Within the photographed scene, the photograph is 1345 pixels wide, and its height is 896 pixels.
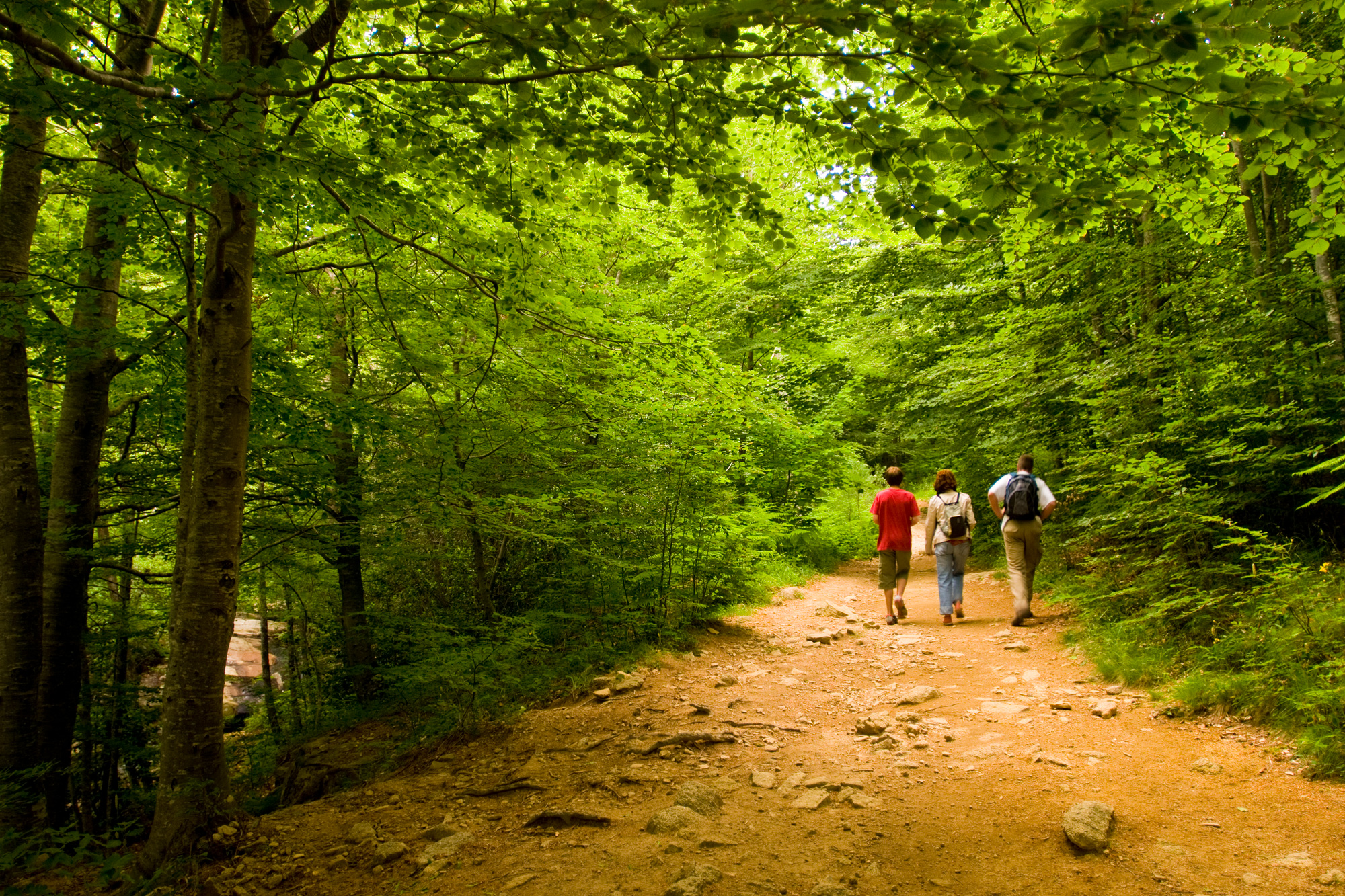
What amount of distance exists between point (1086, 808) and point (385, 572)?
8789mm

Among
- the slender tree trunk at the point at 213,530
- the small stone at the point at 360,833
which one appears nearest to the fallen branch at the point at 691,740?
the small stone at the point at 360,833

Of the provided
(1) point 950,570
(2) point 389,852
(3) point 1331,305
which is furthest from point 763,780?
(3) point 1331,305

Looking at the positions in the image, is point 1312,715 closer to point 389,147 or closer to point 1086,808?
point 1086,808

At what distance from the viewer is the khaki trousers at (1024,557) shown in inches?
297

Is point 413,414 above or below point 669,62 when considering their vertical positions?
below

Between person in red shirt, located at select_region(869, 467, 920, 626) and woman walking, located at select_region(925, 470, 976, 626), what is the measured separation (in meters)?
0.35

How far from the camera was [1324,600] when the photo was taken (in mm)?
4359

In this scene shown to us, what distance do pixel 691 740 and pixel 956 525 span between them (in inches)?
195

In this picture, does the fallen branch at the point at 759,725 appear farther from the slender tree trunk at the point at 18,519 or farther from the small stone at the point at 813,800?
the slender tree trunk at the point at 18,519

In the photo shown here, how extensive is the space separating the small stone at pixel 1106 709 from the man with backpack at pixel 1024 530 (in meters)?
2.86

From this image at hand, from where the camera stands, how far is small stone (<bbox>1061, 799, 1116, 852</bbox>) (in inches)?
115

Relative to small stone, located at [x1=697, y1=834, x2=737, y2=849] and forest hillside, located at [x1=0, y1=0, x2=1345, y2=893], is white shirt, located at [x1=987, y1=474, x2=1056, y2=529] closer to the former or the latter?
forest hillside, located at [x1=0, y1=0, x2=1345, y2=893]

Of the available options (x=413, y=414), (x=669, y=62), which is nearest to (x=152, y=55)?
(x=413, y=414)

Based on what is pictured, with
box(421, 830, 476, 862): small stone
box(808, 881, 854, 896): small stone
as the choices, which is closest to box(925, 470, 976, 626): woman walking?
box(808, 881, 854, 896): small stone
